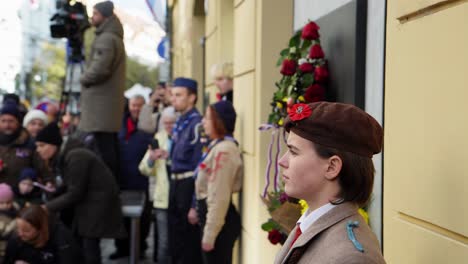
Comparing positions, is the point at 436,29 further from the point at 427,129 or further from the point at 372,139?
the point at 372,139

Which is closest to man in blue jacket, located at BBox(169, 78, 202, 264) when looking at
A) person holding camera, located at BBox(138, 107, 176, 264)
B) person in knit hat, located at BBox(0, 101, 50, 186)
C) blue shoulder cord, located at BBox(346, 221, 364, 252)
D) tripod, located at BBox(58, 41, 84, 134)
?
person holding camera, located at BBox(138, 107, 176, 264)

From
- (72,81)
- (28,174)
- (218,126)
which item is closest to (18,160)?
(28,174)

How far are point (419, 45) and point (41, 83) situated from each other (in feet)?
157

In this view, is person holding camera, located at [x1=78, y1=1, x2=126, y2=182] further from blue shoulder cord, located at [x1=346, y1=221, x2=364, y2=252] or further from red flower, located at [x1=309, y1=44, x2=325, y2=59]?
blue shoulder cord, located at [x1=346, y1=221, x2=364, y2=252]

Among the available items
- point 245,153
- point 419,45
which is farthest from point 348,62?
point 245,153

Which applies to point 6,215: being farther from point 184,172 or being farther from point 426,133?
point 426,133

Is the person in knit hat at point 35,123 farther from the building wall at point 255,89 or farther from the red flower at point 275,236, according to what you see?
the red flower at point 275,236

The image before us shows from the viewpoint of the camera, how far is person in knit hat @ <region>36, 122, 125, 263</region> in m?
6.50

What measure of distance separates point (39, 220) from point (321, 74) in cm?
299

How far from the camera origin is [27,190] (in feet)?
23.9

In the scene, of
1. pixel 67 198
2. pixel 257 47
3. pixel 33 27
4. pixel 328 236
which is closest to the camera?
pixel 328 236

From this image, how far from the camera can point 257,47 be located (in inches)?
210

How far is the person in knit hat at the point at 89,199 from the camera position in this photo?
6496 millimetres

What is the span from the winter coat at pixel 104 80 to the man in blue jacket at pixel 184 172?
128 centimetres
